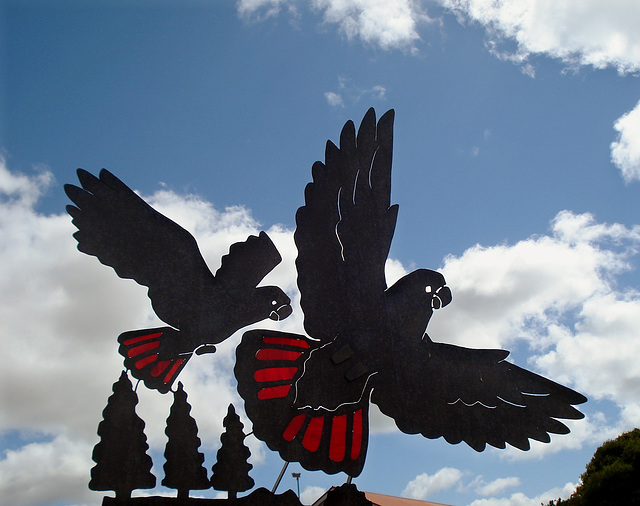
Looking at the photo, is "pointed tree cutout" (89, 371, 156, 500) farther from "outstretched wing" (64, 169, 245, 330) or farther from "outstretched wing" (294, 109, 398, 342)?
"outstretched wing" (294, 109, 398, 342)

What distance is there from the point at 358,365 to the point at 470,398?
0.98m

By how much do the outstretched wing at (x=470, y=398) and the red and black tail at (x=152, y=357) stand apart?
1.59 m

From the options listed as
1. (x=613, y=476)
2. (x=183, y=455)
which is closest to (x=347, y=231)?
(x=183, y=455)

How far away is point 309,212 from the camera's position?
15.4 ft

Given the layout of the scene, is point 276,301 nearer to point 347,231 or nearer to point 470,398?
point 347,231

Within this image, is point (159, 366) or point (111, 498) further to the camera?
point (159, 366)

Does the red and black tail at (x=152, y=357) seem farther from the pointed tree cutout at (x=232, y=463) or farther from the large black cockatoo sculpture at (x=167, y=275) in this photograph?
the pointed tree cutout at (x=232, y=463)

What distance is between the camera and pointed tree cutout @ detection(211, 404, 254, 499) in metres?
3.90

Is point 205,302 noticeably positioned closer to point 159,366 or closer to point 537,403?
point 159,366

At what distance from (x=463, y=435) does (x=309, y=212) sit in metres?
2.19

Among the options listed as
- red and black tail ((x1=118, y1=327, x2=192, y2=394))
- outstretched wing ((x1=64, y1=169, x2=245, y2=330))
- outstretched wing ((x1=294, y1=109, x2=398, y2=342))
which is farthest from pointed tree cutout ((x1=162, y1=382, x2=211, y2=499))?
outstretched wing ((x1=294, y1=109, x2=398, y2=342))

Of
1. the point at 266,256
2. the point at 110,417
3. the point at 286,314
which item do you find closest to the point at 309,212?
the point at 266,256

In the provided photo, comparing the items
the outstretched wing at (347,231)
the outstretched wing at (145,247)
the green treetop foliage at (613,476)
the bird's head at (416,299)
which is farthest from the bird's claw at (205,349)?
the green treetop foliage at (613,476)

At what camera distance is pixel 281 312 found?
4.50 meters
